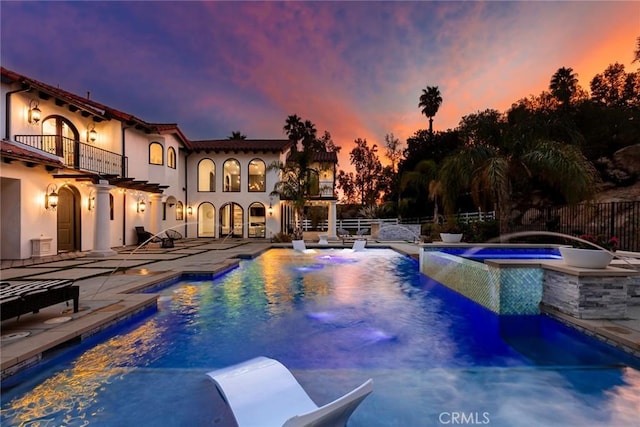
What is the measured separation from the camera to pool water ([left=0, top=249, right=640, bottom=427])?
305 cm

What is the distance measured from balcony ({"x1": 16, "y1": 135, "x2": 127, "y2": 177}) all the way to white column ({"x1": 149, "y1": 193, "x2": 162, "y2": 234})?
1898 millimetres

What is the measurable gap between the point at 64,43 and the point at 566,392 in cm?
2507

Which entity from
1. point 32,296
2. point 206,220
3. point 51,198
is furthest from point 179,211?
point 32,296

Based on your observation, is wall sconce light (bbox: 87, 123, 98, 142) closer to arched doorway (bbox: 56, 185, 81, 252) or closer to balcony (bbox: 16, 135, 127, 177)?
balcony (bbox: 16, 135, 127, 177)

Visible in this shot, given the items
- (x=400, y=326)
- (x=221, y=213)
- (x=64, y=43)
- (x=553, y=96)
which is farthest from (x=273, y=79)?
(x=553, y=96)

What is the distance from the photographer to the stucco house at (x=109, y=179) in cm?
1093

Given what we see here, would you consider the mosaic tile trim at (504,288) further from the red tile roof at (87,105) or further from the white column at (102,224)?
the red tile roof at (87,105)

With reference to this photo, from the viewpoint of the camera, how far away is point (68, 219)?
1345 cm

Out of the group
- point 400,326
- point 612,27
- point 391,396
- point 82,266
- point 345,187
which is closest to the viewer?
point 391,396

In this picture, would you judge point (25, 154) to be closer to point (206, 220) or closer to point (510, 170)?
point (206, 220)

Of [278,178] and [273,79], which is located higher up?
[273,79]

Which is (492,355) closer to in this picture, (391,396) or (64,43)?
(391,396)

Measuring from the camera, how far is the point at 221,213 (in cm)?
2259

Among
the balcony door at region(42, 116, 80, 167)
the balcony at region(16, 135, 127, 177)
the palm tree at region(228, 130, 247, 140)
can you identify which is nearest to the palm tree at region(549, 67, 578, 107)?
the palm tree at region(228, 130, 247, 140)
